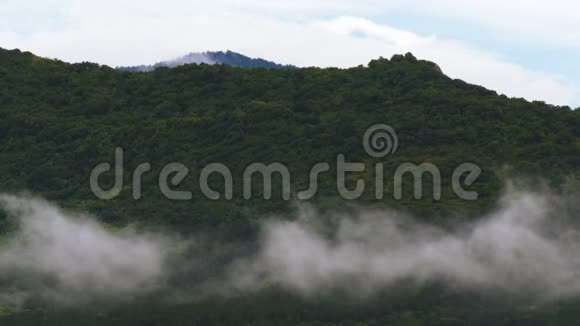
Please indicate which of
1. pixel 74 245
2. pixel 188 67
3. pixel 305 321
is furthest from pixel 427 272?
pixel 188 67

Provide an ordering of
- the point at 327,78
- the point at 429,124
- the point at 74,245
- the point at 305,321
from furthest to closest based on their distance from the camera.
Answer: the point at 327,78
the point at 429,124
the point at 74,245
the point at 305,321

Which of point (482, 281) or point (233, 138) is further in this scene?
point (233, 138)

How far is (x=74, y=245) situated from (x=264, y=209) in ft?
29.3

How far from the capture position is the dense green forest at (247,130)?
62.9 m

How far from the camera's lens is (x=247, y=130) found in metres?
70.1

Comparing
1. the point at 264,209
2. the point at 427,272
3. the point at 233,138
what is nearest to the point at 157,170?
the point at 233,138

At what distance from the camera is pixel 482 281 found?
51406mm

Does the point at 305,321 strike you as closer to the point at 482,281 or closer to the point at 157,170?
the point at 482,281

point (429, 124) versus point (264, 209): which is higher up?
point (429, 124)

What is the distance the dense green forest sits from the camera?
62.9m

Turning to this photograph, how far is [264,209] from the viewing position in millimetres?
61938

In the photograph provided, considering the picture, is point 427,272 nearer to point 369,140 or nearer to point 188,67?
point 369,140

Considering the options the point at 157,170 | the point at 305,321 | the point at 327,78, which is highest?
the point at 327,78

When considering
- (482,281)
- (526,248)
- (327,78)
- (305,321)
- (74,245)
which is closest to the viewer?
(305,321)
